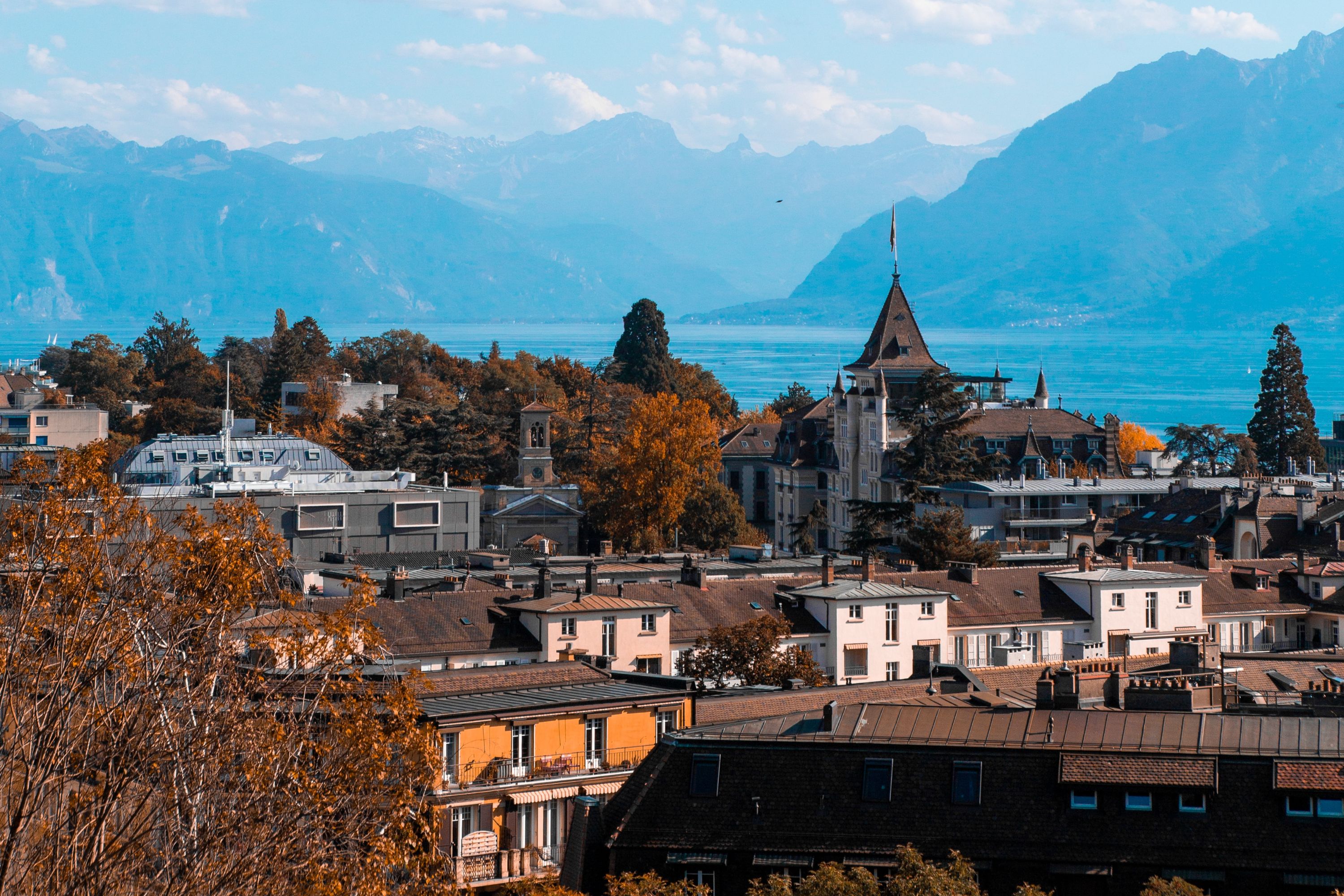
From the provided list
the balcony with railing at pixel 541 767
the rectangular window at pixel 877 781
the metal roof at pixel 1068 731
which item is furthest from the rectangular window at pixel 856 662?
the rectangular window at pixel 877 781

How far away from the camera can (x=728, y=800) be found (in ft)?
84.9

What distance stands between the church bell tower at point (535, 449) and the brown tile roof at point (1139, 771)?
238 ft

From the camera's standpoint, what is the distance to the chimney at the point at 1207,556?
55656 millimetres

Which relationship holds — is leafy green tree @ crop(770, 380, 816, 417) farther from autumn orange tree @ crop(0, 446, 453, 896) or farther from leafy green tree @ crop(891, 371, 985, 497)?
autumn orange tree @ crop(0, 446, 453, 896)

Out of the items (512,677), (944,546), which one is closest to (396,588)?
(512,677)

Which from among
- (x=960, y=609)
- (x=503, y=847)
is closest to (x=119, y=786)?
(x=503, y=847)

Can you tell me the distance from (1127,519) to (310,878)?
5830 cm

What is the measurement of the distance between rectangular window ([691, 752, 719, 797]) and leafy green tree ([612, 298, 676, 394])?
322 feet

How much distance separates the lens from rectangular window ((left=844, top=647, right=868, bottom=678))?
47.0 metres

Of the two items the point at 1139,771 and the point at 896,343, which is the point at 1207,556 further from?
the point at 896,343

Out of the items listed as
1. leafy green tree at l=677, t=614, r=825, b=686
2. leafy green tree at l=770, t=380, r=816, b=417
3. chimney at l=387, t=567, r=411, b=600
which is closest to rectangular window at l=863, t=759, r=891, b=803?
leafy green tree at l=677, t=614, r=825, b=686

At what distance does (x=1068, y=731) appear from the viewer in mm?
26031

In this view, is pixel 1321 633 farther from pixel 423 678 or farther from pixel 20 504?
pixel 20 504

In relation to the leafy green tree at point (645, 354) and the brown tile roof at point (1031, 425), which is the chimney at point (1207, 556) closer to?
the brown tile roof at point (1031, 425)
